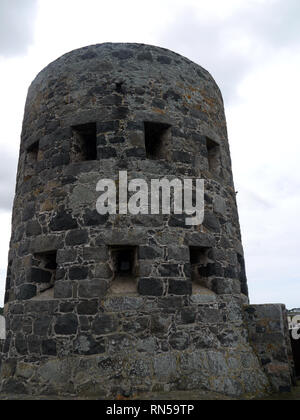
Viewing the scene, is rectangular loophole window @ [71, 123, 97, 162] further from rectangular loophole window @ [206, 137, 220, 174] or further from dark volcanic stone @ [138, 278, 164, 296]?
dark volcanic stone @ [138, 278, 164, 296]

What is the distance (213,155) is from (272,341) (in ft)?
13.0

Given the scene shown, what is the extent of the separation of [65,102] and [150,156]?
2.04 meters

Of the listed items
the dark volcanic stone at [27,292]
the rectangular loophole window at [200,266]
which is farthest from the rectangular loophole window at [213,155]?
the dark volcanic stone at [27,292]

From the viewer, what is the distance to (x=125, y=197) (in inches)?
236

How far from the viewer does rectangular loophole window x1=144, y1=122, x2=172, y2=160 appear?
667cm

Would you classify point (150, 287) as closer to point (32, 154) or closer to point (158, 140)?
point (158, 140)

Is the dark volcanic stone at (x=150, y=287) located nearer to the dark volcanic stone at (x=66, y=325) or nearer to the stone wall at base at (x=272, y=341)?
the dark volcanic stone at (x=66, y=325)

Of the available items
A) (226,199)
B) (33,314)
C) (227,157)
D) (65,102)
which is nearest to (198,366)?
(33,314)

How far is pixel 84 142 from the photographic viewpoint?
6.89m

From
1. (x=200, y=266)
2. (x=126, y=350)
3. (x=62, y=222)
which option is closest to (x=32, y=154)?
(x=62, y=222)

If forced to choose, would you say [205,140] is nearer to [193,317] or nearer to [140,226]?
[140,226]

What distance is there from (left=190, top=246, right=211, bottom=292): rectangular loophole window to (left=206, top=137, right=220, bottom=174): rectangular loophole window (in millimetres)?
1934

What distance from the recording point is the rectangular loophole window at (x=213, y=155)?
24.6 ft

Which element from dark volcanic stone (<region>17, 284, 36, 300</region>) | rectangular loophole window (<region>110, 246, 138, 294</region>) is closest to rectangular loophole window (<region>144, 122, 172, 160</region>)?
rectangular loophole window (<region>110, 246, 138, 294</region>)
